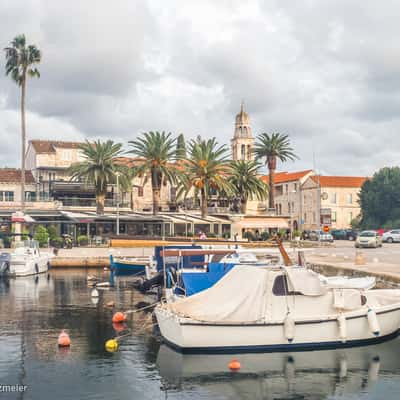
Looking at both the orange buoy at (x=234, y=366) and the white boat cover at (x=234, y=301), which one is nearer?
the orange buoy at (x=234, y=366)

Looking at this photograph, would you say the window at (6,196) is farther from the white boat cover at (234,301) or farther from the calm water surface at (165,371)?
the white boat cover at (234,301)

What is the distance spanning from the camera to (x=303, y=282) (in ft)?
72.0

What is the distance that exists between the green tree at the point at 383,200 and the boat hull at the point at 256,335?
86450 mm

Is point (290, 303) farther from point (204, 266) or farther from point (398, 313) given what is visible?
point (204, 266)

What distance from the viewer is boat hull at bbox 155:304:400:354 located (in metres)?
21.0

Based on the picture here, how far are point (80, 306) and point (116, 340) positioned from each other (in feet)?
32.1

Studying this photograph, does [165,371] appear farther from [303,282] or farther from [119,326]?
[119,326]

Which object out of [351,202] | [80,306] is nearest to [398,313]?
[80,306]

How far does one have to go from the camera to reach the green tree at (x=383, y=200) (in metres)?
106

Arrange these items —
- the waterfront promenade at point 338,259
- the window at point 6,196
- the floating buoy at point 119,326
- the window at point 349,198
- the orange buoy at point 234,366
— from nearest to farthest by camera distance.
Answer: the orange buoy at point 234,366 → the floating buoy at point 119,326 → the waterfront promenade at point 338,259 → the window at point 6,196 → the window at point 349,198

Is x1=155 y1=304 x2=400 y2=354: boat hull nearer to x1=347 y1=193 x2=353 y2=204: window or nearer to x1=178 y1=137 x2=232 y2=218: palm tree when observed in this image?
x1=178 y1=137 x2=232 y2=218: palm tree

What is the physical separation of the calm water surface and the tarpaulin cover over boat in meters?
1.46

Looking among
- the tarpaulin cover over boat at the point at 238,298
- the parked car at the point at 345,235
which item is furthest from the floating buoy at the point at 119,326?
the parked car at the point at 345,235

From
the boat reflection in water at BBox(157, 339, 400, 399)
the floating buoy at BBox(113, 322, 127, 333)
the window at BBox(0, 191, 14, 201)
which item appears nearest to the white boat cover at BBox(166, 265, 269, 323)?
the boat reflection in water at BBox(157, 339, 400, 399)
